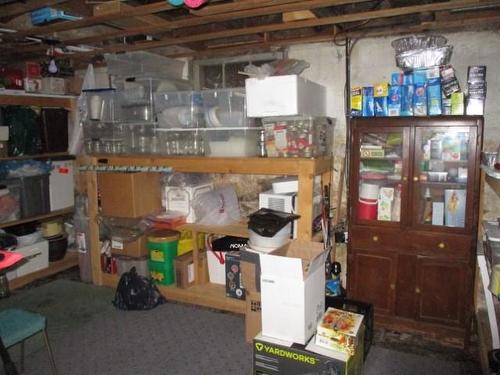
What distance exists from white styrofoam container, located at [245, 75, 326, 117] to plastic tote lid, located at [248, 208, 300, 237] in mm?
713

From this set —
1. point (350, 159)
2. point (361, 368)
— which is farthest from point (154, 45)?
point (361, 368)

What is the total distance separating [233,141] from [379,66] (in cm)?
128

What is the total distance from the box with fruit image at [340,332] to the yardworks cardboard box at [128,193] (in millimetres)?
1865

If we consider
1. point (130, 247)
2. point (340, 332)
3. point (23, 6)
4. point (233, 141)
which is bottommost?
point (340, 332)

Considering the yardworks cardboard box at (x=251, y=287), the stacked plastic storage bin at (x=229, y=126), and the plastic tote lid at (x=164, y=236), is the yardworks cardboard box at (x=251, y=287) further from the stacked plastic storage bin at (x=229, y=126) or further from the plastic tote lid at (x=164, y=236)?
the plastic tote lid at (x=164, y=236)

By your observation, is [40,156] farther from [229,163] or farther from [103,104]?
[229,163]

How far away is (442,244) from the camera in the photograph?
2.59 m

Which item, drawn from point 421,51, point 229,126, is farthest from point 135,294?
point 421,51

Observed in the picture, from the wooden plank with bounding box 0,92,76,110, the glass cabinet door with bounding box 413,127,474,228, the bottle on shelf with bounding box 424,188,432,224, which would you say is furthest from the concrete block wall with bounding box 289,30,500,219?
the wooden plank with bounding box 0,92,76,110

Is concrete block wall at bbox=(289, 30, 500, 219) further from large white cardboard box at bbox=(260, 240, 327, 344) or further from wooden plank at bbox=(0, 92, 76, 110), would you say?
wooden plank at bbox=(0, 92, 76, 110)

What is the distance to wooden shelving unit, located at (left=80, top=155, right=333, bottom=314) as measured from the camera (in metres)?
2.69

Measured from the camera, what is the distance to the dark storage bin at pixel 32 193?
3658 millimetres

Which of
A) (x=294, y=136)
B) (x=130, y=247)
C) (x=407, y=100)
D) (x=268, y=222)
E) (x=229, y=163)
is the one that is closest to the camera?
(x=268, y=222)

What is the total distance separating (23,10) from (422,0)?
96.4 inches
